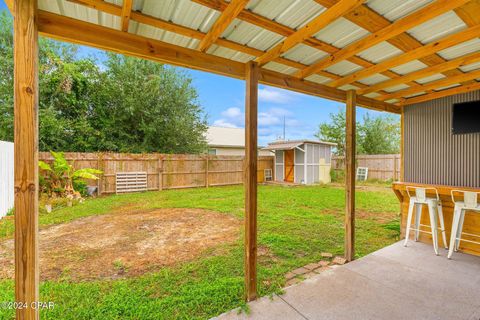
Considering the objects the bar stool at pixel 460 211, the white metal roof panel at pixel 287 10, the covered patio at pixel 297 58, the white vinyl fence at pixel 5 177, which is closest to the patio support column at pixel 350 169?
the covered patio at pixel 297 58

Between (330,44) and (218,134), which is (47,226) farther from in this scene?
(218,134)

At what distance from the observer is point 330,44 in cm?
213

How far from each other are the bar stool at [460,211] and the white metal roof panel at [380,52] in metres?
2.18

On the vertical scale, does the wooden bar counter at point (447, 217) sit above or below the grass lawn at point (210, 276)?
above

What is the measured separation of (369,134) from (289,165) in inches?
299

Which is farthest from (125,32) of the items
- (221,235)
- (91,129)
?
(91,129)

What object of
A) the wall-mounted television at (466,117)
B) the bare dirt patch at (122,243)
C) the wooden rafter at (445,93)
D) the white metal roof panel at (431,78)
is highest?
the white metal roof panel at (431,78)

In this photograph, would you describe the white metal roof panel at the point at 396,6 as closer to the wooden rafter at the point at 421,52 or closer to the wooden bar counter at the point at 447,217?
the wooden rafter at the point at 421,52

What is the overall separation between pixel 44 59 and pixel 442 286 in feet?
42.8

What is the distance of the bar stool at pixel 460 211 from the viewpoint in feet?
9.91

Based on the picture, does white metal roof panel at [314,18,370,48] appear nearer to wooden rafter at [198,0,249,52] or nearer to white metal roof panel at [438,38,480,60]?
wooden rafter at [198,0,249,52]

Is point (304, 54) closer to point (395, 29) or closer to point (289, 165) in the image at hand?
point (395, 29)

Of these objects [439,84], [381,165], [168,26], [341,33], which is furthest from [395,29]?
[381,165]

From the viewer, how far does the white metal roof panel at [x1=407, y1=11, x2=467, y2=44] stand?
1755mm
